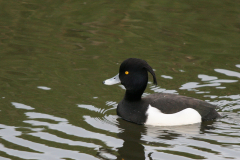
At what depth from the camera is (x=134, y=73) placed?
815 cm

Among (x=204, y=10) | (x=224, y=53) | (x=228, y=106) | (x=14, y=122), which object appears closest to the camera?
(x=14, y=122)

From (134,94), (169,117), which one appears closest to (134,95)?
(134,94)

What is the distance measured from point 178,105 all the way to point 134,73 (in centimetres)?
96

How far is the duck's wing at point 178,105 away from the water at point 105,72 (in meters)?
0.24

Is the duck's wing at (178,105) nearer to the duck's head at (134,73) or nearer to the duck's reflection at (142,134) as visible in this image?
the duck's reflection at (142,134)

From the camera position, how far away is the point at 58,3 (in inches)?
582

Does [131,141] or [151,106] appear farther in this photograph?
[151,106]

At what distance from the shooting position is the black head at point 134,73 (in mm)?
8117

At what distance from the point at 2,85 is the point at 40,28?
4.09 m

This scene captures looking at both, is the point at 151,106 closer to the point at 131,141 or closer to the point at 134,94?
the point at 134,94

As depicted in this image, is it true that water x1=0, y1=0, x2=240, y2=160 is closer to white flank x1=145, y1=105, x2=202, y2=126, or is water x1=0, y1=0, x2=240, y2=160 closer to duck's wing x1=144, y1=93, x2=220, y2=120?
white flank x1=145, y1=105, x2=202, y2=126

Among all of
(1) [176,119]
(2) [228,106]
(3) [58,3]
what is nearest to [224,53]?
(2) [228,106]

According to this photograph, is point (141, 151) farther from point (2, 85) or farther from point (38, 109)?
point (2, 85)

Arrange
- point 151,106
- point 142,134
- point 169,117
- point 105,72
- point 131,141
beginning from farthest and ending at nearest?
point 105,72, point 151,106, point 169,117, point 142,134, point 131,141
